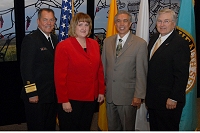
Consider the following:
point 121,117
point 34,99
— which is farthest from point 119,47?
point 34,99

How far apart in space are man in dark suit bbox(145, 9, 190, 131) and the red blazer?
56 cm

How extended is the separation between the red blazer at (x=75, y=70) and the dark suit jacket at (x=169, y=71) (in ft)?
1.83

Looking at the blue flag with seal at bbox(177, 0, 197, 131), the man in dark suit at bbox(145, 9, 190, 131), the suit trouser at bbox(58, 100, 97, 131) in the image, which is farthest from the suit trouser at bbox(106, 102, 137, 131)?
the blue flag with seal at bbox(177, 0, 197, 131)

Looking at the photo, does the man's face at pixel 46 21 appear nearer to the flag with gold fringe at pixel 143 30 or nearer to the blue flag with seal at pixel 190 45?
the flag with gold fringe at pixel 143 30

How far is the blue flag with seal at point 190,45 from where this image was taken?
2959 mm

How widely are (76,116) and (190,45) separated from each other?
1.65 m

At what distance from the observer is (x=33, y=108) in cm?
231

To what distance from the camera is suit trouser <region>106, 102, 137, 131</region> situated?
250 centimetres

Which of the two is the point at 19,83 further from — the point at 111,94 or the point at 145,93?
the point at 145,93

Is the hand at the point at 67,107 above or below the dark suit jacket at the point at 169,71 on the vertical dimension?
below

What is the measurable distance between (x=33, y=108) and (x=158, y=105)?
3.94 ft

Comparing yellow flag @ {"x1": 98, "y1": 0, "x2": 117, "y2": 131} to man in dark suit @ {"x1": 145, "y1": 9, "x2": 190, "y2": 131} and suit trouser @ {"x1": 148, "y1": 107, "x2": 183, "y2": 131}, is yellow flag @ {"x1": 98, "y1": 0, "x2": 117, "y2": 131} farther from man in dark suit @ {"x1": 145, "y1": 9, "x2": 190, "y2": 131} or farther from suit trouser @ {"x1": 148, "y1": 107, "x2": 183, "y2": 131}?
suit trouser @ {"x1": 148, "y1": 107, "x2": 183, "y2": 131}

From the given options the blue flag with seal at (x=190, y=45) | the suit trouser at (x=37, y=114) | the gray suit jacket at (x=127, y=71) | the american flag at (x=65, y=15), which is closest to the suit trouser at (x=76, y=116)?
the suit trouser at (x=37, y=114)

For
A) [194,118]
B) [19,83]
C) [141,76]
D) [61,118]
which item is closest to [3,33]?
[19,83]
